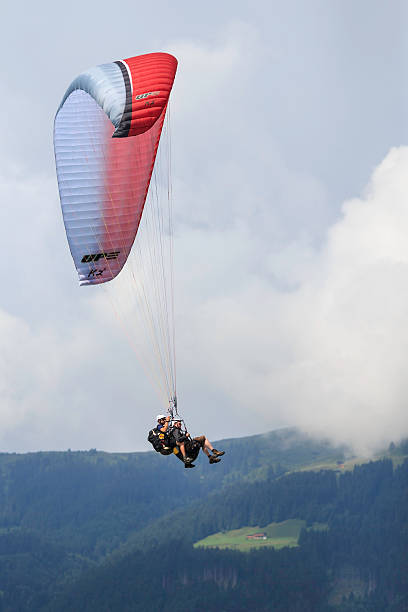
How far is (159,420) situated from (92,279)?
9.06 metres

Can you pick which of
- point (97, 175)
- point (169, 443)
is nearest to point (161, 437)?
point (169, 443)

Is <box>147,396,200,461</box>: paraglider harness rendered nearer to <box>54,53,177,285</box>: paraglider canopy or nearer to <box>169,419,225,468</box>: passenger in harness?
<box>169,419,225,468</box>: passenger in harness

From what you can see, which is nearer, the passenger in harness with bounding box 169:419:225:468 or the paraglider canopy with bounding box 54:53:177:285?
the passenger in harness with bounding box 169:419:225:468

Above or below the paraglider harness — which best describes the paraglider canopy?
above

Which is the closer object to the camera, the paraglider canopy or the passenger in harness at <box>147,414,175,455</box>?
the passenger in harness at <box>147,414,175,455</box>

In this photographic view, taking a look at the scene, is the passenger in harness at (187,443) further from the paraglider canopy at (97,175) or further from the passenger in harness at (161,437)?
the paraglider canopy at (97,175)

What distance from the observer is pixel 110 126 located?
38.1m

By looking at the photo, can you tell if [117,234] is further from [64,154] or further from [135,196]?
[64,154]

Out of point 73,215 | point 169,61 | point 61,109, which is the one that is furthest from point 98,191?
point 169,61

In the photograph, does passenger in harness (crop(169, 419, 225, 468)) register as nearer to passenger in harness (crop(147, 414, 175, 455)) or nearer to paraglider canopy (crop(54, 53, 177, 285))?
passenger in harness (crop(147, 414, 175, 455))

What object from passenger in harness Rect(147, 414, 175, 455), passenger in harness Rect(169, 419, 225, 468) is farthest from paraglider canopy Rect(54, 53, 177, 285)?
→ passenger in harness Rect(169, 419, 225, 468)

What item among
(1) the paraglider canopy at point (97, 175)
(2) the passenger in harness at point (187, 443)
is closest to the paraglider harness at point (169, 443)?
(2) the passenger in harness at point (187, 443)

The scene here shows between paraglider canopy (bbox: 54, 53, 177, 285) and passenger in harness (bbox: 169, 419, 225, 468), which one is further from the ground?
paraglider canopy (bbox: 54, 53, 177, 285)

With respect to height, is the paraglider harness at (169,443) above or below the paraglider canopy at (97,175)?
below
